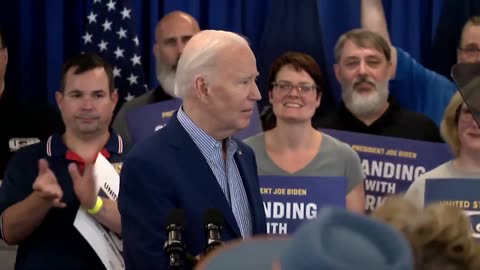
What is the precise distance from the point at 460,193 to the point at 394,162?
0.53 metres

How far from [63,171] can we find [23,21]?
6.32 ft

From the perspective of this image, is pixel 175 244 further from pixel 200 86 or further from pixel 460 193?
pixel 460 193

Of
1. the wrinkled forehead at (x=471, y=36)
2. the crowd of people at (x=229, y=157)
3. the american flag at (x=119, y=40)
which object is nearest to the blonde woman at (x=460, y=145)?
the crowd of people at (x=229, y=157)

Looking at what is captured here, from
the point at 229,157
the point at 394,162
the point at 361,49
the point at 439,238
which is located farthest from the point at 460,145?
the point at 439,238

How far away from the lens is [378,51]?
13.8ft

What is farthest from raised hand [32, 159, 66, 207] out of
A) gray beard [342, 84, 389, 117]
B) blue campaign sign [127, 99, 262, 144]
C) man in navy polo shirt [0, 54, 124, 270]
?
gray beard [342, 84, 389, 117]

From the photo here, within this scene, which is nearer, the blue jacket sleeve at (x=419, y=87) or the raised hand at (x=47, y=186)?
the raised hand at (x=47, y=186)

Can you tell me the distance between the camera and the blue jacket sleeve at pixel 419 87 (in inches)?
189

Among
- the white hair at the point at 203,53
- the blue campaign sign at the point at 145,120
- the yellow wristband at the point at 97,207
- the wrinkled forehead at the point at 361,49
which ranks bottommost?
the yellow wristband at the point at 97,207

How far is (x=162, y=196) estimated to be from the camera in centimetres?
246

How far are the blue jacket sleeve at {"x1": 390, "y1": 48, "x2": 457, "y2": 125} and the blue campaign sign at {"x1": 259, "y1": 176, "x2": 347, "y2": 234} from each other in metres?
1.54

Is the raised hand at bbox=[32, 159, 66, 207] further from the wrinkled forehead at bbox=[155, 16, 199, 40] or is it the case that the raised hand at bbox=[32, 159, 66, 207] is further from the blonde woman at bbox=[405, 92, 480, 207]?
the wrinkled forehead at bbox=[155, 16, 199, 40]

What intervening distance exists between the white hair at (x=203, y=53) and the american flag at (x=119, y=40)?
2.45 metres

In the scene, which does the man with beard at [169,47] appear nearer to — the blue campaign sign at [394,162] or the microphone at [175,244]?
the blue campaign sign at [394,162]
